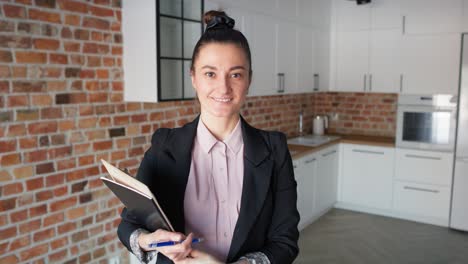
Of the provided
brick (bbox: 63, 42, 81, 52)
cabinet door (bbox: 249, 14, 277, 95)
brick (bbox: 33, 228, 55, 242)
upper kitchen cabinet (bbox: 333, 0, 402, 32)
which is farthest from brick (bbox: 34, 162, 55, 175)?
upper kitchen cabinet (bbox: 333, 0, 402, 32)

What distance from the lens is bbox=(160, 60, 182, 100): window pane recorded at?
9.12ft

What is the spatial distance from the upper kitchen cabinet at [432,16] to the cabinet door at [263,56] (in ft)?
6.11

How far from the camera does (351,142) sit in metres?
5.28

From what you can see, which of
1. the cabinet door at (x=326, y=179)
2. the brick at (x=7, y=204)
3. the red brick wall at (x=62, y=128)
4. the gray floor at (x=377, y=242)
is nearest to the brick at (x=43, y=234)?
the red brick wall at (x=62, y=128)

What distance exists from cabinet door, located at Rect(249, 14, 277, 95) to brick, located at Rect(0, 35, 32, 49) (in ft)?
6.79

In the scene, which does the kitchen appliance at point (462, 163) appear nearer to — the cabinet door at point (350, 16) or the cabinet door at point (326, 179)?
the cabinet door at point (350, 16)

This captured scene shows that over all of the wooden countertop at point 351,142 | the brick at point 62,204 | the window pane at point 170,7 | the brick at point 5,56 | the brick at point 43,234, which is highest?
the window pane at point 170,7

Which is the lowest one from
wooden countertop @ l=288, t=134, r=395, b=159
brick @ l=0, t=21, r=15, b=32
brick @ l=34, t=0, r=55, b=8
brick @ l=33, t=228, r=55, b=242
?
brick @ l=33, t=228, r=55, b=242

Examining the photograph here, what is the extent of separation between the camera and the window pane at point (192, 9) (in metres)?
2.91

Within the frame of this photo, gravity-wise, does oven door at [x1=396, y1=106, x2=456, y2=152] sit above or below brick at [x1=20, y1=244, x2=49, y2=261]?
above

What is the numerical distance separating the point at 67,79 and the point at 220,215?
5.38 ft

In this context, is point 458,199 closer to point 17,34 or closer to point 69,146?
point 69,146

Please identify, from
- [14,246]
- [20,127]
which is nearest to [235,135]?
[20,127]

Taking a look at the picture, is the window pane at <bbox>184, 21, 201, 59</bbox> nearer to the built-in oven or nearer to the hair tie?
the hair tie
